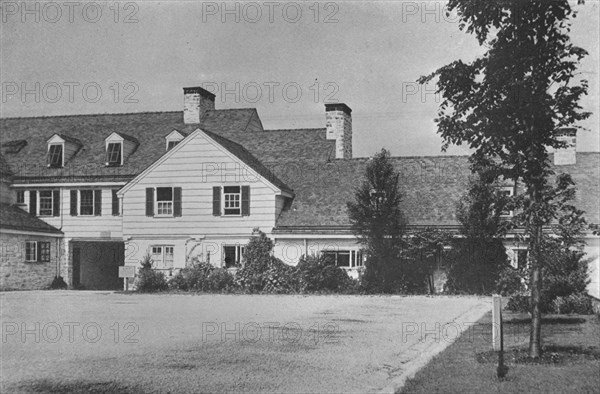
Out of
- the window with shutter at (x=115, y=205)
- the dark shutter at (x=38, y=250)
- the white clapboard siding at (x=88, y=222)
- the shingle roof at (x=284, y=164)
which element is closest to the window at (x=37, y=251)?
the dark shutter at (x=38, y=250)

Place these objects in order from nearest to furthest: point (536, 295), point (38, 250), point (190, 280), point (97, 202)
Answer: point (536, 295) → point (190, 280) → point (38, 250) → point (97, 202)

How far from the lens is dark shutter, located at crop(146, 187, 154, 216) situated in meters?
32.0

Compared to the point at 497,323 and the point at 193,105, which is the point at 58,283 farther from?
the point at 497,323

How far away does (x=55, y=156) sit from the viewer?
119ft

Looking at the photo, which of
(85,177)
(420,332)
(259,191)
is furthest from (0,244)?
(420,332)

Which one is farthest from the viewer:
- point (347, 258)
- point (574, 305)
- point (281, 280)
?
point (347, 258)

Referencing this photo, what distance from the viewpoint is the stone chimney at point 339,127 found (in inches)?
1414

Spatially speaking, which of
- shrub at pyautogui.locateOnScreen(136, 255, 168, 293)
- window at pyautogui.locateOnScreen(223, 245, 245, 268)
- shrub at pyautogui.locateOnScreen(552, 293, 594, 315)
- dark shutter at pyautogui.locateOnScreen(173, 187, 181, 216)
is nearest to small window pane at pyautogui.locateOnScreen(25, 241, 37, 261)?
shrub at pyautogui.locateOnScreen(136, 255, 168, 293)

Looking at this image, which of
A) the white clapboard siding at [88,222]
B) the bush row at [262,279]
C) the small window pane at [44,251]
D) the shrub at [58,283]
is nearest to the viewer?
the bush row at [262,279]

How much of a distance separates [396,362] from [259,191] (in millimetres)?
19949

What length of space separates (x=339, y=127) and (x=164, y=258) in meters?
10.9

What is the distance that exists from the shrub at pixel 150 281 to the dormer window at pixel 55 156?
30.6 feet

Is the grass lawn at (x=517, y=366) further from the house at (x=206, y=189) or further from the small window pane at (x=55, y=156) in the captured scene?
the small window pane at (x=55, y=156)

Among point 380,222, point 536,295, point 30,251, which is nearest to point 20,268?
point 30,251
